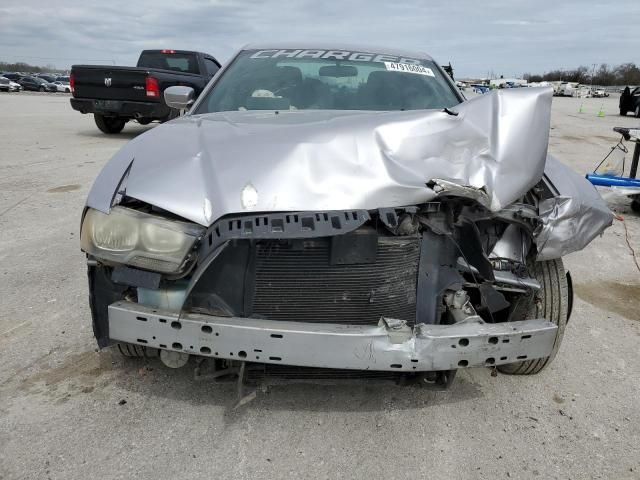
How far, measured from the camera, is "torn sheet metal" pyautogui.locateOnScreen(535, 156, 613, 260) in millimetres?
2400

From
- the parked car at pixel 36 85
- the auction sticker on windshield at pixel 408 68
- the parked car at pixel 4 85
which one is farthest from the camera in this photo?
the parked car at pixel 36 85

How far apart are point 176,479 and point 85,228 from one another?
106 centimetres

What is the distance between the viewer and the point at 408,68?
3.76m

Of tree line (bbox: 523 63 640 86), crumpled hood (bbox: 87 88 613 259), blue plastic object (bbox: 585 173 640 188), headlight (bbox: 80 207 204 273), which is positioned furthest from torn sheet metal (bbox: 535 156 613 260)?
tree line (bbox: 523 63 640 86)

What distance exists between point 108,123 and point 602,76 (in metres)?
103

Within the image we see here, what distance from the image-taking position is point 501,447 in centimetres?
226

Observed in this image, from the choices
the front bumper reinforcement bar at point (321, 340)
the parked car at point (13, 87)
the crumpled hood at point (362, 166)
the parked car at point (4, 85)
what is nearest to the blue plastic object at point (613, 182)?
the crumpled hood at point (362, 166)

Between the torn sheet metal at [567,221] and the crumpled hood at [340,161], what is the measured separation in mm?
202

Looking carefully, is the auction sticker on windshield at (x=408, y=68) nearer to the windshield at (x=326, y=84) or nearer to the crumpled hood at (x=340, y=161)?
the windshield at (x=326, y=84)

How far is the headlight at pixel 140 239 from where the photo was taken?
2021 mm

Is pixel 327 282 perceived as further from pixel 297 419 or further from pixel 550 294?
pixel 550 294

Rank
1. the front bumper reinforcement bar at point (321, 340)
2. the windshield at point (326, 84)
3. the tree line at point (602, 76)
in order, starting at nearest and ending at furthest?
the front bumper reinforcement bar at point (321, 340), the windshield at point (326, 84), the tree line at point (602, 76)

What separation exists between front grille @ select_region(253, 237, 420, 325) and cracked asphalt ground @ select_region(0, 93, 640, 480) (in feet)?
1.79

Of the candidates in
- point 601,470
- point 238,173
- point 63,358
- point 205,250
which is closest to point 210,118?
point 238,173
